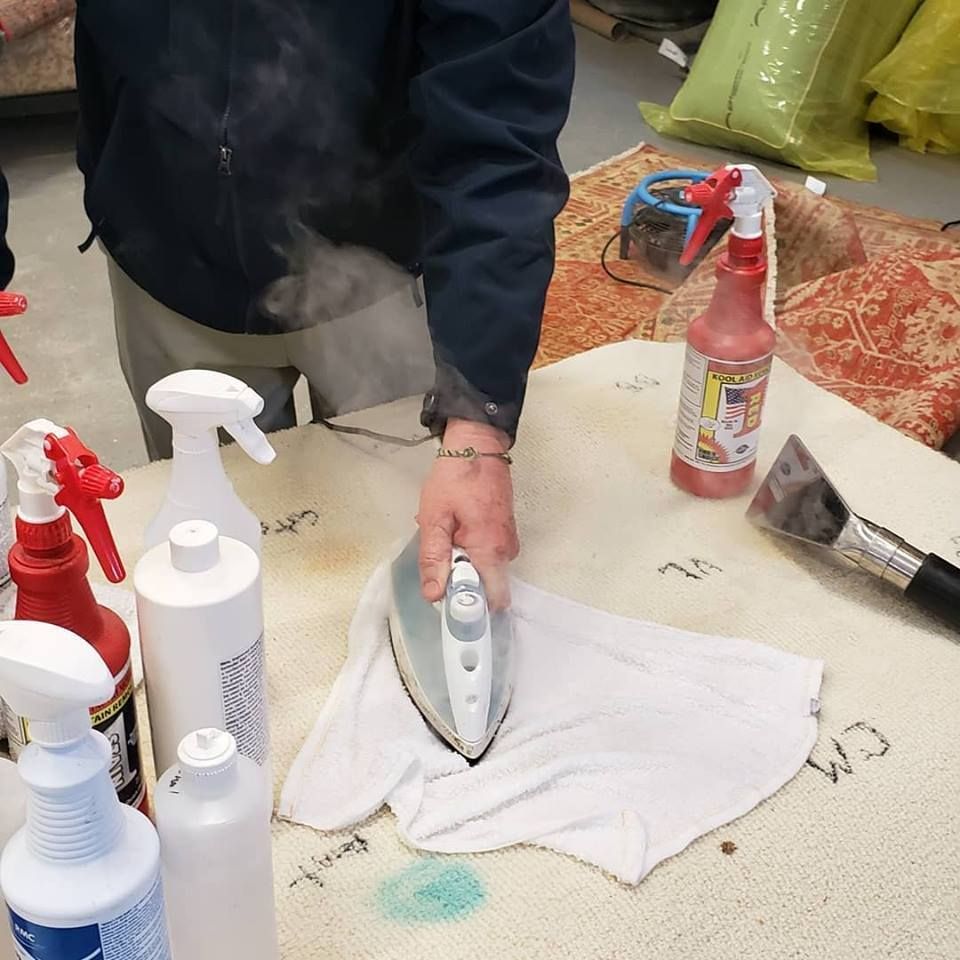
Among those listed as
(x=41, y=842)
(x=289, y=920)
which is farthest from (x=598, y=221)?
(x=41, y=842)

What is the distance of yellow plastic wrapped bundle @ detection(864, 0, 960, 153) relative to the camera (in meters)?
2.91

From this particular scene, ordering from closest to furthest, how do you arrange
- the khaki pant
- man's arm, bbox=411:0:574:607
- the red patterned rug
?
1. man's arm, bbox=411:0:574:607
2. the khaki pant
3. the red patterned rug

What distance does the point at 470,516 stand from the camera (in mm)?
958

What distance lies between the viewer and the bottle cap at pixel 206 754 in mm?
542

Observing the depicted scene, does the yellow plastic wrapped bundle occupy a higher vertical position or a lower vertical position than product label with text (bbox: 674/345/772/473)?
lower

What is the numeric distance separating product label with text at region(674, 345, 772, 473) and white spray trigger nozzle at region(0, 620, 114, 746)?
2.37 ft

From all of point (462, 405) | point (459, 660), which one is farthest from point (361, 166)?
point (459, 660)

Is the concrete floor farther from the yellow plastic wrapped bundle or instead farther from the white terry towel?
the white terry towel

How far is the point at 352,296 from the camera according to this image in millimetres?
1183

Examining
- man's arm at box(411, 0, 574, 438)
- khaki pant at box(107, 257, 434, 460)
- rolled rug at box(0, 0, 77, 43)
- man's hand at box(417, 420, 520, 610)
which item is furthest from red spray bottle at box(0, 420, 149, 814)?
rolled rug at box(0, 0, 77, 43)

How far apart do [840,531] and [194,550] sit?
632 millimetres

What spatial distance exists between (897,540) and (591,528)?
275mm

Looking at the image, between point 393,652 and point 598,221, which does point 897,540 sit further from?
point 598,221

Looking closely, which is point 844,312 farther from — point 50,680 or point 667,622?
point 50,680
